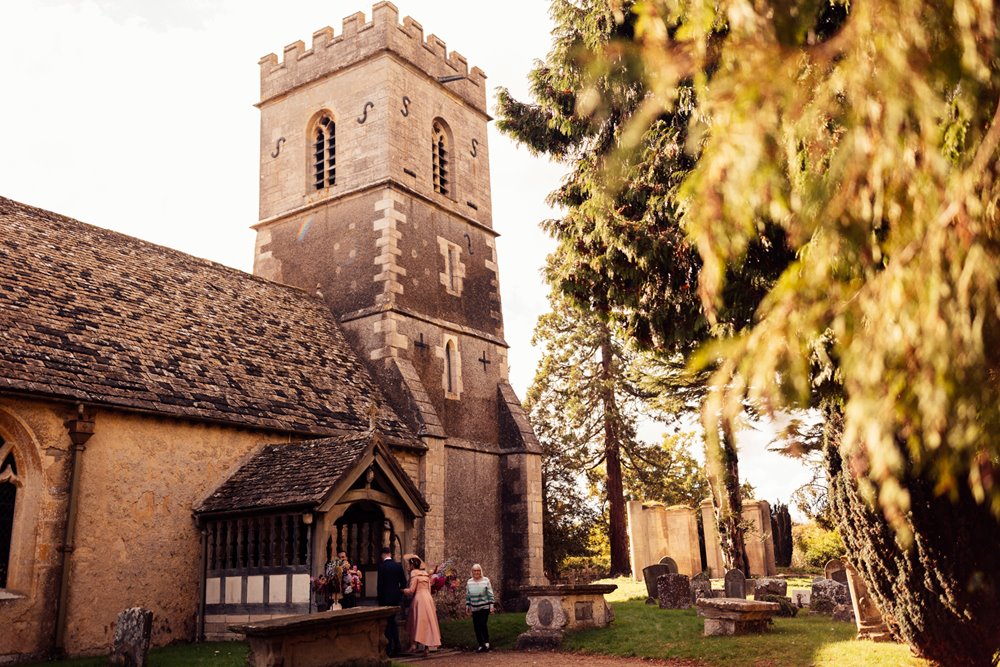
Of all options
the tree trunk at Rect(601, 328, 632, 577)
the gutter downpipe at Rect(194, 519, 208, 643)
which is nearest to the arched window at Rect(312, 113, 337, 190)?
the gutter downpipe at Rect(194, 519, 208, 643)

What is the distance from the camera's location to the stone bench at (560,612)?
13.9 meters

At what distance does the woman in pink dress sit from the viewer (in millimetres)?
13227

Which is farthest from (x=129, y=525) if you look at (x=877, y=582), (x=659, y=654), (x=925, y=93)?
(x=925, y=93)

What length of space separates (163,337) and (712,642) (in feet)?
33.9

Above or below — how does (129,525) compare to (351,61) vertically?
below

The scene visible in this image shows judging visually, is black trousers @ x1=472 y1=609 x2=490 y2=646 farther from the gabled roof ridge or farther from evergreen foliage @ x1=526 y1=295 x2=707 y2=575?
evergreen foliage @ x1=526 y1=295 x2=707 y2=575

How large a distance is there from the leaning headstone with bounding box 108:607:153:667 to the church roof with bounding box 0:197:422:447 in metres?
3.17

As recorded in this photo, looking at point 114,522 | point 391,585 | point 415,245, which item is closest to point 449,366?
point 415,245

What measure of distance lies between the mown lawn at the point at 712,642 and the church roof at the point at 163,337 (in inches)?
170

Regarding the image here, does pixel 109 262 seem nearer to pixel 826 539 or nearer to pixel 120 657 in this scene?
pixel 120 657

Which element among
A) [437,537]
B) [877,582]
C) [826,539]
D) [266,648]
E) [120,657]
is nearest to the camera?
[266,648]

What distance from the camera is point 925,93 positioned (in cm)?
286

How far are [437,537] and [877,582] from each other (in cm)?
963

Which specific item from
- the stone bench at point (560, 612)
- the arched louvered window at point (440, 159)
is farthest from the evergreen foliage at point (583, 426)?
the stone bench at point (560, 612)
